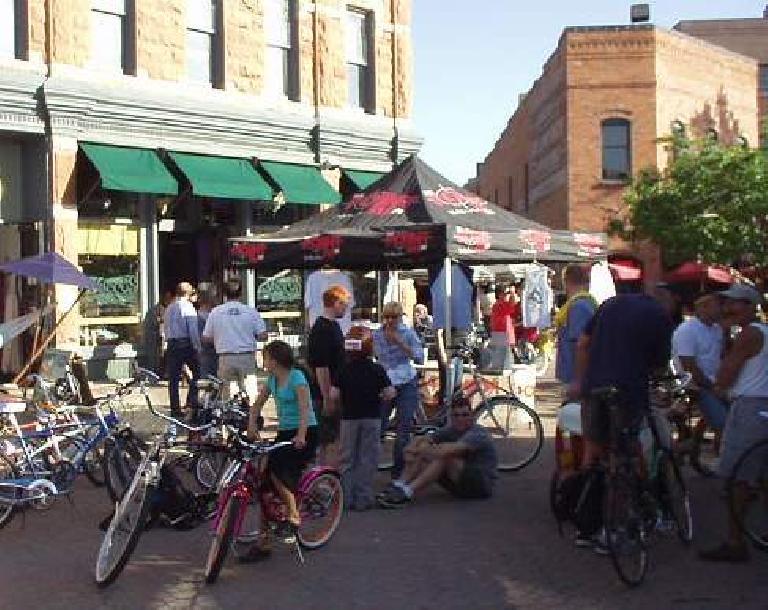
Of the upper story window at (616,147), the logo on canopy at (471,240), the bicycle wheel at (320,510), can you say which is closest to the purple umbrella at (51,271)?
the logo on canopy at (471,240)

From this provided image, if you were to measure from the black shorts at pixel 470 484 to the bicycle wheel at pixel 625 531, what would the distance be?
286 centimetres

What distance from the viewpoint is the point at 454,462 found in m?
9.80

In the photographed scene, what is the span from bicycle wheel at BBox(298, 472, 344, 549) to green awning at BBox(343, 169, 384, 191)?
1551cm

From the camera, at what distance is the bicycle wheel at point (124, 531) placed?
6.98 metres

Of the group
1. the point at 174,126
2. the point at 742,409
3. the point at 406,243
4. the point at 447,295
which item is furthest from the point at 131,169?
the point at 742,409

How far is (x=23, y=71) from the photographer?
1811cm

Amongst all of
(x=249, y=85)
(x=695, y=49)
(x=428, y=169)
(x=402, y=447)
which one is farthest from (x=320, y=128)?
(x=695, y=49)

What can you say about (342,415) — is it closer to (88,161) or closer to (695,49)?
(88,161)

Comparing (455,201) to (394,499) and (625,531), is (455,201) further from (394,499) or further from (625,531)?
(625,531)

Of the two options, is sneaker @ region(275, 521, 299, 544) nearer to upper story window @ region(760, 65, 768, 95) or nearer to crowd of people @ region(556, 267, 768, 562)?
crowd of people @ region(556, 267, 768, 562)

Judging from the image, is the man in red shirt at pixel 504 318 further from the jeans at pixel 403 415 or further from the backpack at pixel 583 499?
the backpack at pixel 583 499

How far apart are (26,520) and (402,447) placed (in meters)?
3.36

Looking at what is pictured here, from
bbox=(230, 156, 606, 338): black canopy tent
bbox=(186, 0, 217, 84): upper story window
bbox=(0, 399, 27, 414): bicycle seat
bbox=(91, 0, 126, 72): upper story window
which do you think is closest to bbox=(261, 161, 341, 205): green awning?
bbox=(186, 0, 217, 84): upper story window

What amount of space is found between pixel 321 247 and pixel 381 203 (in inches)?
44.4
